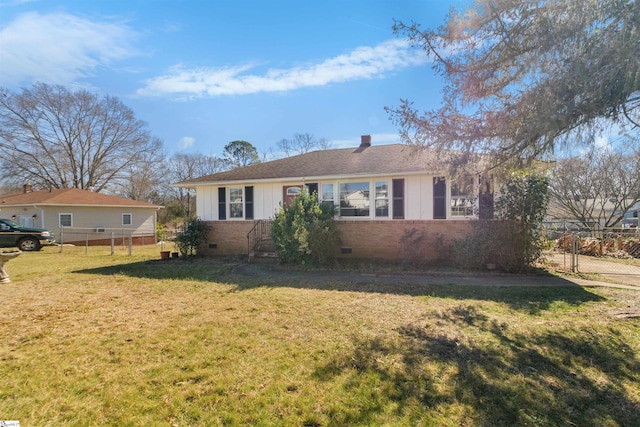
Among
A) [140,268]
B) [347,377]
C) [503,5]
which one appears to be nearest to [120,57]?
[140,268]

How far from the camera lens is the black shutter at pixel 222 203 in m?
13.6

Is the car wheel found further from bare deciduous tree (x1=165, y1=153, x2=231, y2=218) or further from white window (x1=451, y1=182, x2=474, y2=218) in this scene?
bare deciduous tree (x1=165, y1=153, x2=231, y2=218)

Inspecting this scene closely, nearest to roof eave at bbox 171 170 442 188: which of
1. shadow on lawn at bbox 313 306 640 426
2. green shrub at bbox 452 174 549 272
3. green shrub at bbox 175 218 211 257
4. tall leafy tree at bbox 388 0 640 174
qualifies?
green shrub at bbox 175 218 211 257

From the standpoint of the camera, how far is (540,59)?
15.3ft

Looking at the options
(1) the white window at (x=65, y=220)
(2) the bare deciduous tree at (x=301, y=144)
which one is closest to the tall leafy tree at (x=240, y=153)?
(2) the bare deciduous tree at (x=301, y=144)

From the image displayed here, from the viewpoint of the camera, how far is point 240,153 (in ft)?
131

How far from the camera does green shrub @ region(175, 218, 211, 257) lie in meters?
12.9

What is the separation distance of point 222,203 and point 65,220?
1494 cm

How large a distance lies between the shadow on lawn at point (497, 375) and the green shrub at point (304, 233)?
593 centimetres

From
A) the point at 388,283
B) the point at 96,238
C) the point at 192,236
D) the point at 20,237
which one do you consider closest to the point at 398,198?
the point at 388,283

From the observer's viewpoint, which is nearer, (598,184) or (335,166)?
(335,166)

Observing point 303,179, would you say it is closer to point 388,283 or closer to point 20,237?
point 388,283

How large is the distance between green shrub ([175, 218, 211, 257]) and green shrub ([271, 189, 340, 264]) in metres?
4.07

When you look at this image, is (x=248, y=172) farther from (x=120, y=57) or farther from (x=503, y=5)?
(x=503, y=5)
